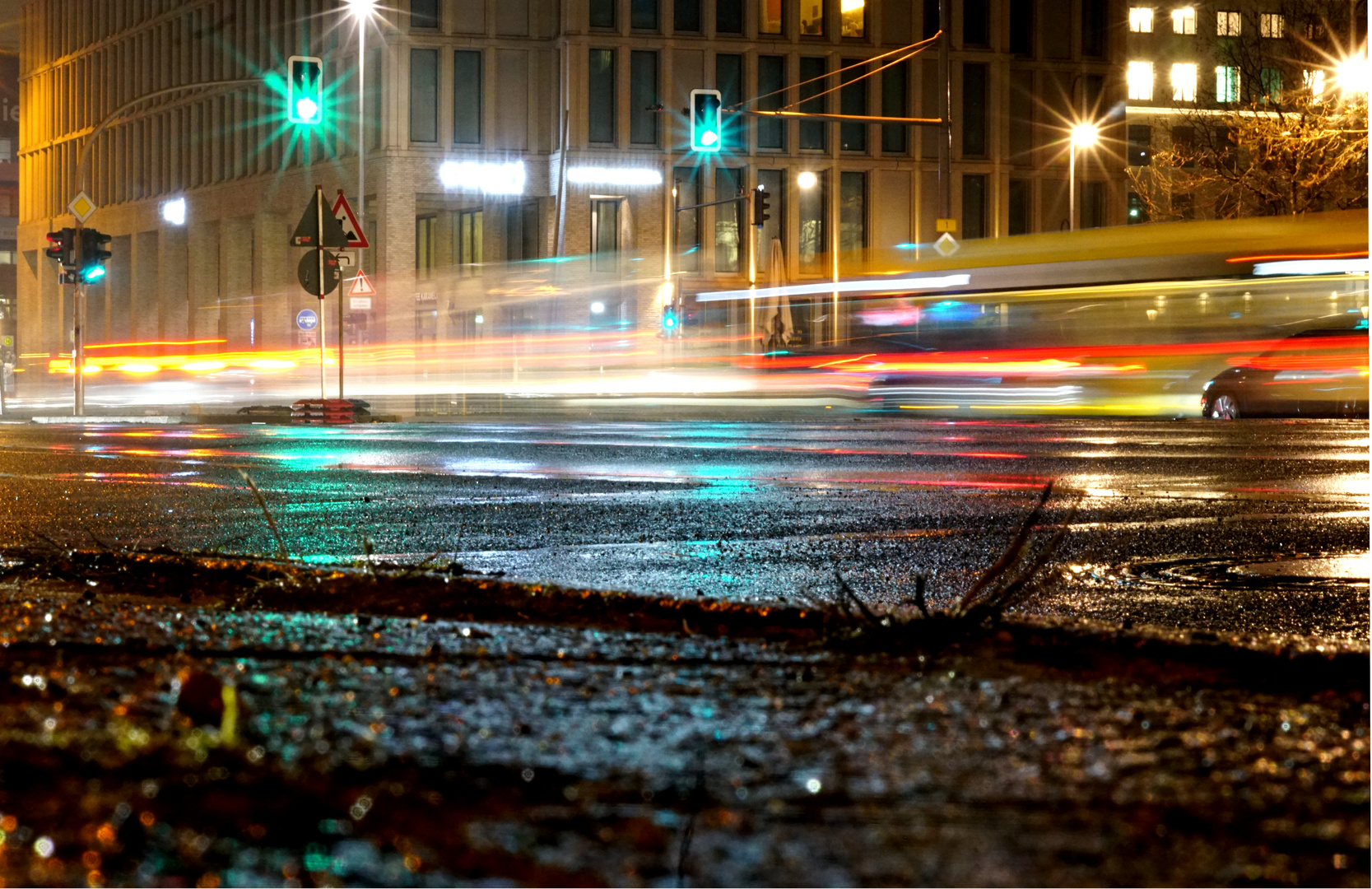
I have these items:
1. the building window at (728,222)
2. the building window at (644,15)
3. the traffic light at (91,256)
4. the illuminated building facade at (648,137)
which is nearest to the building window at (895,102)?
the illuminated building facade at (648,137)

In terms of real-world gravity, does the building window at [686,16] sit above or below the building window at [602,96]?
above

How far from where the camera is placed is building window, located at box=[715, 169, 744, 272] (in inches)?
2392

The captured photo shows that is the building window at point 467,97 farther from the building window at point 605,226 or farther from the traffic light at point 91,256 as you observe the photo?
the traffic light at point 91,256

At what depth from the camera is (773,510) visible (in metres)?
8.84

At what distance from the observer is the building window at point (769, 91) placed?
60625mm

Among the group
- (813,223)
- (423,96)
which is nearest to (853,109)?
(813,223)

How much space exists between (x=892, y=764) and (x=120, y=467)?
36.6ft

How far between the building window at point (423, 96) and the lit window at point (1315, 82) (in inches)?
1319

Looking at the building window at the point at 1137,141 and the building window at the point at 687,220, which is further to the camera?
the building window at the point at 1137,141

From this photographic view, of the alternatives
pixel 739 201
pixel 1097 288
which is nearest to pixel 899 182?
pixel 739 201

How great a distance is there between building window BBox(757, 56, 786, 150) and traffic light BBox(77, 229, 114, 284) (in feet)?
115

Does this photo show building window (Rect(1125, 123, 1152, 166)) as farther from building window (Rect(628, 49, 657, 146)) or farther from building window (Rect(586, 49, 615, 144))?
building window (Rect(586, 49, 615, 144))

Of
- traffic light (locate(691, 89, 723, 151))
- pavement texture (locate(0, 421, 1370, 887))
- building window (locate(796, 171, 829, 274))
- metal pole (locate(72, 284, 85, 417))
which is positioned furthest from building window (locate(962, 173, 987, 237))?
pavement texture (locate(0, 421, 1370, 887))

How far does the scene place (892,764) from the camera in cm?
252
